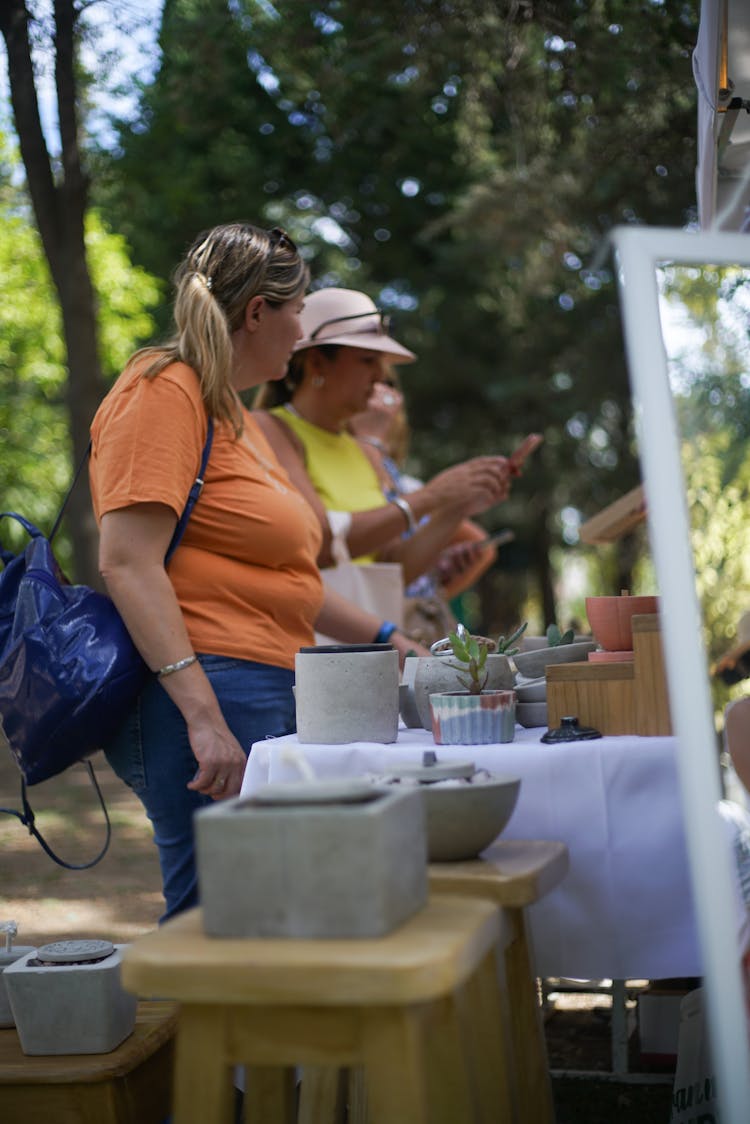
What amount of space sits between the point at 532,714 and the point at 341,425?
73.4 inches

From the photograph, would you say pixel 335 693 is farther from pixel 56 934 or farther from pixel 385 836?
pixel 56 934

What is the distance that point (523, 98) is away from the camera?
6.48 metres

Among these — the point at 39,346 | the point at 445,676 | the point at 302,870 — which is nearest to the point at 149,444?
the point at 445,676

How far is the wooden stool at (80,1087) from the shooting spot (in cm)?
211

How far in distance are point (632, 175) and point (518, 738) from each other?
288 inches

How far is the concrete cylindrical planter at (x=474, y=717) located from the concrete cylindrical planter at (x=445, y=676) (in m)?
0.09

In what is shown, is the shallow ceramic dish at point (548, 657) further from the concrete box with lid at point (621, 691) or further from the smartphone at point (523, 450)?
the smartphone at point (523, 450)

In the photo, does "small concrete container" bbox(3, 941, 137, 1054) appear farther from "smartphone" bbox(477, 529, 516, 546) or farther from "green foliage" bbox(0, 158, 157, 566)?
"green foliage" bbox(0, 158, 157, 566)

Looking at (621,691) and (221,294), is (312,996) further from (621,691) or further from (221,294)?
(221,294)

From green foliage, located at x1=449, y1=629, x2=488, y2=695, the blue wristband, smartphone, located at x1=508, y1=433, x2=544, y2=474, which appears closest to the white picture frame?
green foliage, located at x1=449, y1=629, x2=488, y2=695

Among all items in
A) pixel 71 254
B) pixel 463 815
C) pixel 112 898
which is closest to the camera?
pixel 463 815

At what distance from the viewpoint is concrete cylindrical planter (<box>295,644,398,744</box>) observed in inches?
84.5

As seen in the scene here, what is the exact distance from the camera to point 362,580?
12.4 ft

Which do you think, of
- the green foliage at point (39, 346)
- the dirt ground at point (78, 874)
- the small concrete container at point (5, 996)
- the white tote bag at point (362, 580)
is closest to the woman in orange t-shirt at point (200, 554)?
the small concrete container at point (5, 996)
